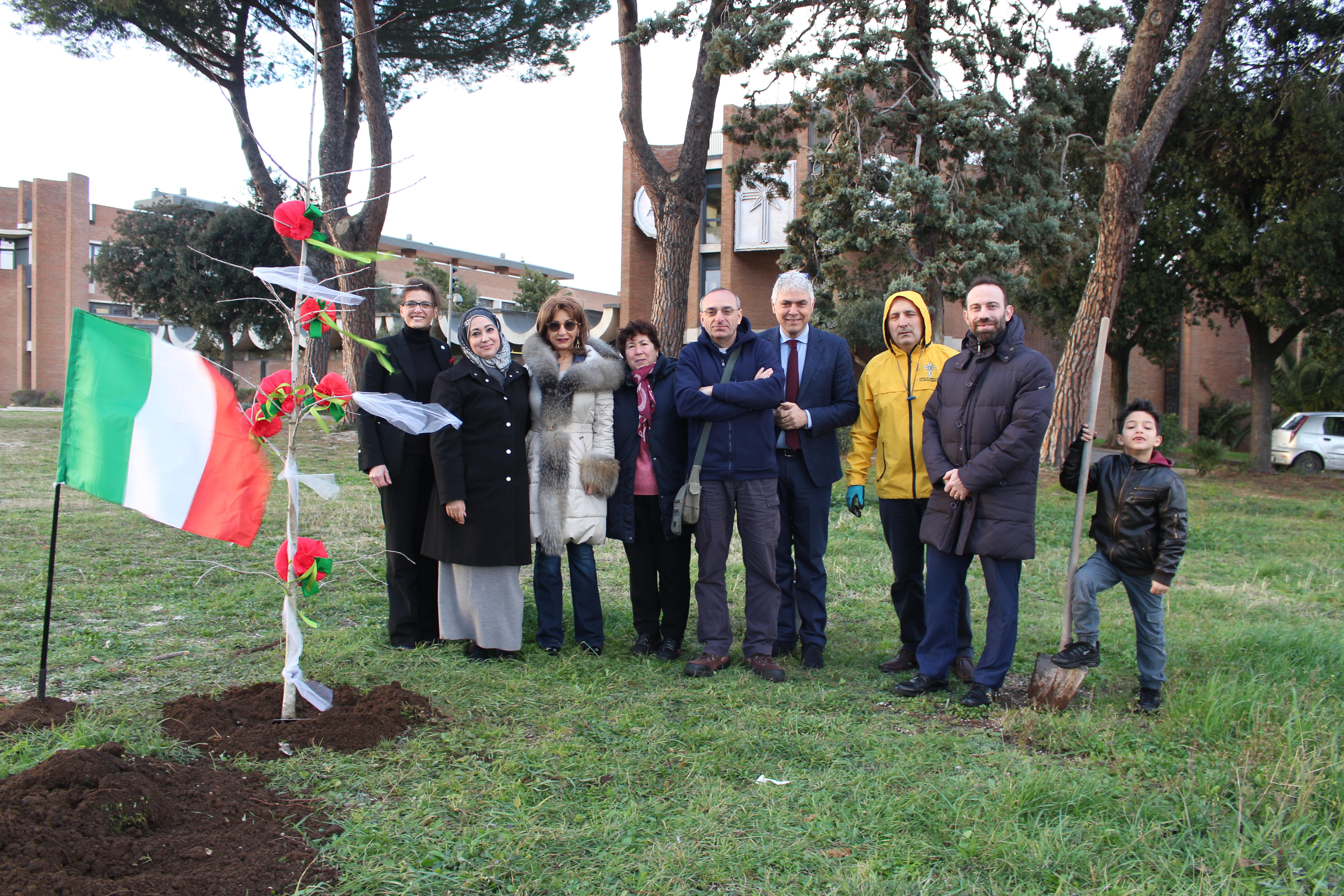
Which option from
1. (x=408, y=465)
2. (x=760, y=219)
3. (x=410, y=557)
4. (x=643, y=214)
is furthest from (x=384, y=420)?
(x=760, y=219)

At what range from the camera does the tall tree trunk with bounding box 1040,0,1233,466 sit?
12.8m

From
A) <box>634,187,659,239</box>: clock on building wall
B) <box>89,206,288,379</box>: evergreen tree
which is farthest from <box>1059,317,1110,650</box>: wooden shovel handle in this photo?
<box>89,206,288,379</box>: evergreen tree

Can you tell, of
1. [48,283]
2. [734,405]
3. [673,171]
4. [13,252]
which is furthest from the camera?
[13,252]

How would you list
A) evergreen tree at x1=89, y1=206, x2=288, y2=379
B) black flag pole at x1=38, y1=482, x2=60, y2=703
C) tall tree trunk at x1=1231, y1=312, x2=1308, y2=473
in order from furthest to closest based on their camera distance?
evergreen tree at x1=89, y1=206, x2=288, y2=379
tall tree trunk at x1=1231, y1=312, x2=1308, y2=473
black flag pole at x1=38, y1=482, x2=60, y2=703

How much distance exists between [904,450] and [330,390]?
2766 millimetres

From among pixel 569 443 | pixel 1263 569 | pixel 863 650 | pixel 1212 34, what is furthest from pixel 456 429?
pixel 1212 34

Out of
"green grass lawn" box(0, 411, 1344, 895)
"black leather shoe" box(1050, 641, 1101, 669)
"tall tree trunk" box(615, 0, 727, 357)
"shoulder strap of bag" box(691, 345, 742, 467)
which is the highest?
"tall tree trunk" box(615, 0, 727, 357)

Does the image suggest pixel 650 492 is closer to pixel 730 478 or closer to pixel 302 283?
pixel 730 478

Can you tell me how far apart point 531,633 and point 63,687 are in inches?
90.0

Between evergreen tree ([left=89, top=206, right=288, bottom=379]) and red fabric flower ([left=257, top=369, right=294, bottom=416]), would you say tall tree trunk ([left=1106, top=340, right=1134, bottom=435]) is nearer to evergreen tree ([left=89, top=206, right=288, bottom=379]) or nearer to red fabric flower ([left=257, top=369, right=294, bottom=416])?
red fabric flower ([left=257, top=369, right=294, bottom=416])

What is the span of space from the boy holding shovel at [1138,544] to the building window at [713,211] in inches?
961

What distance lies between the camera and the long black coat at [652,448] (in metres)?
4.86

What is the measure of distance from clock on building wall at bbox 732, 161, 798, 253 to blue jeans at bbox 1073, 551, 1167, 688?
75.4 ft

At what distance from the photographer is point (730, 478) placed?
15.2 feet
